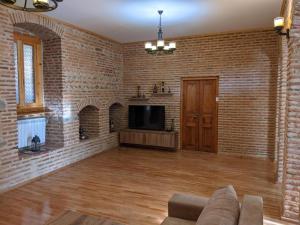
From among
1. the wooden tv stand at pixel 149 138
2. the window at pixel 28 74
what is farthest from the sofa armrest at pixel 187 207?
the wooden tv stand at pixel 149 138

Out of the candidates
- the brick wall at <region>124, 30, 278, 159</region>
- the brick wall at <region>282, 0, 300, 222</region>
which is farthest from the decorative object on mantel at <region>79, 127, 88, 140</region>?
the brick wall at <region>282, 0, 300, 222</region>

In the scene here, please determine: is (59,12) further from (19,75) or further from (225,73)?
(225,73)

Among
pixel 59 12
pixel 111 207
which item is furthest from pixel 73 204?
pixel 59 12

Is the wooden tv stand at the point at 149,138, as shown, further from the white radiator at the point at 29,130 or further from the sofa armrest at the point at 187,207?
the sofa armrest at the point at 187,207

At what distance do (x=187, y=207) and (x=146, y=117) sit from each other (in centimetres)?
493

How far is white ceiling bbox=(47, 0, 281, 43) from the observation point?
4145 millimetres

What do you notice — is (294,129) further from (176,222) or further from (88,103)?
(88,103)

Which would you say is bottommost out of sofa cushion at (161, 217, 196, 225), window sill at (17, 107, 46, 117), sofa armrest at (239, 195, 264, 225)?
sofa cushion at (161, 217, 196, 225)

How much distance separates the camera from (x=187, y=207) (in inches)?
87.7

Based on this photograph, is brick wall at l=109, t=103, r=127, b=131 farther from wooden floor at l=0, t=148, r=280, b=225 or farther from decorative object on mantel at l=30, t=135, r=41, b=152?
decorative object on mantel at l=30, t=135, r=41, b=152

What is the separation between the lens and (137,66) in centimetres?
732

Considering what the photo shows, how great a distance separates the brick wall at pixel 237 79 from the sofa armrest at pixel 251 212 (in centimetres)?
448

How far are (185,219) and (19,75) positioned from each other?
170 inches

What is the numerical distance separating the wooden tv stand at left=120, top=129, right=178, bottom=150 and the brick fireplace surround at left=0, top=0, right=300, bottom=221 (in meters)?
0.36
